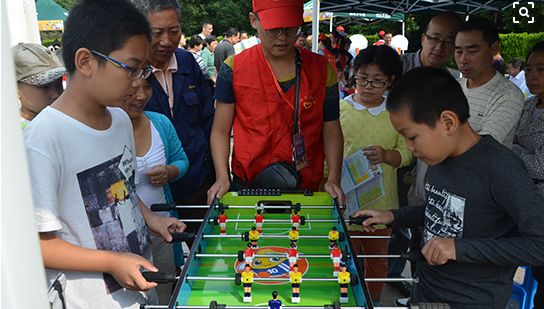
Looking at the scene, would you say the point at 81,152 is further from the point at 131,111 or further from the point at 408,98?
the point at 408,98

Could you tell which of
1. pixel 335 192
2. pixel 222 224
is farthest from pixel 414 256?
pixel 222 224

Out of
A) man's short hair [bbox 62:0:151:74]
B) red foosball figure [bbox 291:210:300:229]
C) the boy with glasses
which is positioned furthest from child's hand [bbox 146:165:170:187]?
man's short hair [bbox 62:0:151:74]

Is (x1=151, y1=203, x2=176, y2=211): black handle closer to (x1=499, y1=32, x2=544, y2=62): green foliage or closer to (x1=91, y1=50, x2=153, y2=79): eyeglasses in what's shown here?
(x1=91, y1=50, x2=153, y2=79): eyeglasses

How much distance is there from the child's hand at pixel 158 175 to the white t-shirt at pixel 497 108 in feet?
6.04

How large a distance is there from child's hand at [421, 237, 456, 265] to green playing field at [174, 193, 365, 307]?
320mm

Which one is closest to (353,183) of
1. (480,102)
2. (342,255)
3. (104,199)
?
(480,102)

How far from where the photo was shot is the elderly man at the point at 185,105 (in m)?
2.88

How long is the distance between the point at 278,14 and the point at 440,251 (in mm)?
1449

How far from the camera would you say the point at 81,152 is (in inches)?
64.6

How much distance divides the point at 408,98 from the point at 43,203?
140cm

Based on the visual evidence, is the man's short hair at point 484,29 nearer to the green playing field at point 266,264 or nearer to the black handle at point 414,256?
the green playing field at point 266,264

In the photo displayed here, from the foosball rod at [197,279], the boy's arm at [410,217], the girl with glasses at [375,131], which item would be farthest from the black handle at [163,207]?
the girl with glasses at [375,131]

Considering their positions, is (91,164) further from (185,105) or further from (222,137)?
(185,105)

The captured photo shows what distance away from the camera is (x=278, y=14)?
252cm
